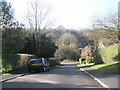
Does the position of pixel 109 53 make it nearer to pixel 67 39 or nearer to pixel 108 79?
pixel 108 79

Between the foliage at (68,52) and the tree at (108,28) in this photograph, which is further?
the foliage at (68,52)

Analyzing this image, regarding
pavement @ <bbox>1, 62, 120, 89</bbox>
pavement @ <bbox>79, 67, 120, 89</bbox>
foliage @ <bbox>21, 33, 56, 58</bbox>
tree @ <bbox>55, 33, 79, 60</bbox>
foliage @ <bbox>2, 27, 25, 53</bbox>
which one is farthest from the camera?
tree @ <bbox>55, 33, 79, 60</bbox>

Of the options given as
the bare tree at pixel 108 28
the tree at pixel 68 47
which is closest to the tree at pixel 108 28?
the bare tree at pixel 108 28

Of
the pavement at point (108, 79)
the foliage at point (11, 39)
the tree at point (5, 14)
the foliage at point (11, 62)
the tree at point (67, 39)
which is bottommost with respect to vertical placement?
the pavement at point (108, 79)

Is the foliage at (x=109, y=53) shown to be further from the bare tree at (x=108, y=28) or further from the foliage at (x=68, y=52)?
the foliage at (x=68, y=52)

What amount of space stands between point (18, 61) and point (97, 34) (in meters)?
13.0

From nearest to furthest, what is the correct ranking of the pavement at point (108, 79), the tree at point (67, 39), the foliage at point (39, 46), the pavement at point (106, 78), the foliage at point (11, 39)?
the pavement at point (108, 79) < the pavement at point (106, 78) < the foliage at point (11, 39) < the foliage at point (39, 46) < the tree at point (67, 39)

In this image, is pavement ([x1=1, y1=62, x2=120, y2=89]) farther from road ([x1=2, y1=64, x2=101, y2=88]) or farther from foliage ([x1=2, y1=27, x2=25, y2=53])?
foliage ([x1=2, y1=27, x2=25, y2=53])

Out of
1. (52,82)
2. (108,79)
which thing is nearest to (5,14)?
(52,82)

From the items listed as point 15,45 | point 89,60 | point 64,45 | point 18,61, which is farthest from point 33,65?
point 64,45

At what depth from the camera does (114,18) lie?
2992 centimetres

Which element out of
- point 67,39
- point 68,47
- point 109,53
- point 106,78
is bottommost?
point 106,78

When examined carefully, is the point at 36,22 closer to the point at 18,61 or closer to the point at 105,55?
the point at 105,55

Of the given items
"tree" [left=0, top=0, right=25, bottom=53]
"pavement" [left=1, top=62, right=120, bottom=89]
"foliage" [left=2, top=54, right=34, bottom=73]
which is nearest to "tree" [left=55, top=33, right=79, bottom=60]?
"foliage" [left=2, top=54, right=34, bottom=73]
